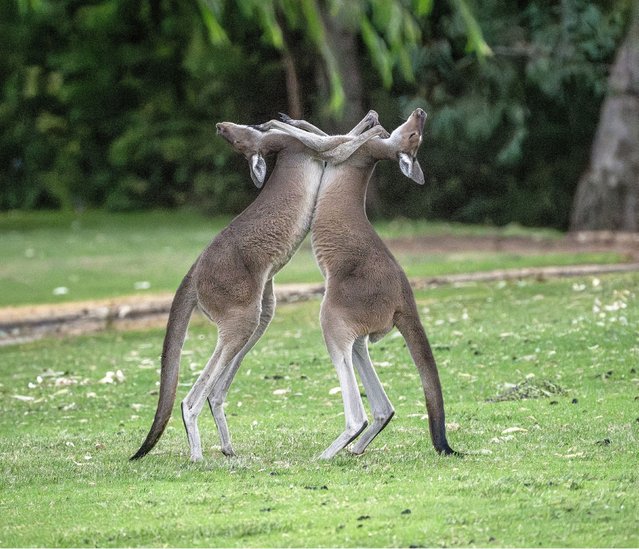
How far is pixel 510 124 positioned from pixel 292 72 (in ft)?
15.9

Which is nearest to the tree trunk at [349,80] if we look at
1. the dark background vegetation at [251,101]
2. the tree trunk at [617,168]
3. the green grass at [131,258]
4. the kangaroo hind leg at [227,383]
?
the dark background vegetation at [251,101]

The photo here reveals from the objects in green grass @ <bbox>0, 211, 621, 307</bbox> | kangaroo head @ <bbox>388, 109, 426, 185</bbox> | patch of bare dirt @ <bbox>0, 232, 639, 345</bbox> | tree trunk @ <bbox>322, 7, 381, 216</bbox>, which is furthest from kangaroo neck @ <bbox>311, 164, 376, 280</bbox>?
tree trunk @ <bbox>322, 7, 381, 216</bbox>

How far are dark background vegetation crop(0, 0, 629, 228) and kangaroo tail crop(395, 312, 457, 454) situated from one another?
13960 mm

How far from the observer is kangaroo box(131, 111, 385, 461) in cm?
711

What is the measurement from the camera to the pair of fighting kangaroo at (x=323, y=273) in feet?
22.7

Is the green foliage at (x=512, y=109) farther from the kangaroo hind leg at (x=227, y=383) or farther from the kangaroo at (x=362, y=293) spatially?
the kangaroo hind leg at (x=227, y=383)

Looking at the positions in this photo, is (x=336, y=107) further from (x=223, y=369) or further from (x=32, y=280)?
(x=32, y=280)

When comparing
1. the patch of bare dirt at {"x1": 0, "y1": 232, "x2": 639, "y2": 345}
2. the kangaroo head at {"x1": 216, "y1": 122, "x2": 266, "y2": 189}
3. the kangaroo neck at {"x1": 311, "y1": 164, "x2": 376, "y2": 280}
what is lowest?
the patch of bare dirt at {"x1": 0, "y1": 232, "x2": 639, "y2": 345}

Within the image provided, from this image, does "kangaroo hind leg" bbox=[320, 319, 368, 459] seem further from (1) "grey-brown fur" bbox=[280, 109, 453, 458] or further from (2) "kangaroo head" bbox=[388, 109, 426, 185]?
(2) "kangaroo head" bbox=[388, 109, 426, 185]

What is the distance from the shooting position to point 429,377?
22.7ft

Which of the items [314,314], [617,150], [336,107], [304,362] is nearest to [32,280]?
[314,314]

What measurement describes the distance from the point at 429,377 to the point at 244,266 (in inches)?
Result: 45.9

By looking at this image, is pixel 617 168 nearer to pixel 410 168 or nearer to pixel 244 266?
pixel 410 168

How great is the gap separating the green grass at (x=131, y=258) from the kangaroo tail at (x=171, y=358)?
9.94m
